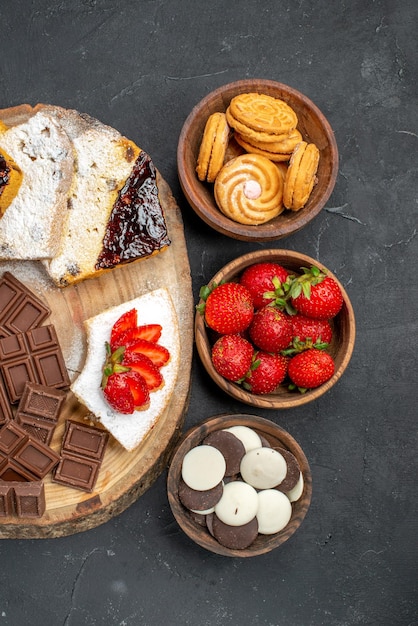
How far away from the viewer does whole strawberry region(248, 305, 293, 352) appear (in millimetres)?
3691

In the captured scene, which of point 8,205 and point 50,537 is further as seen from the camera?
point 50,537

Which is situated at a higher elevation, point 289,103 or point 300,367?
point 289,103

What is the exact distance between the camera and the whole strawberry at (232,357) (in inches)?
145

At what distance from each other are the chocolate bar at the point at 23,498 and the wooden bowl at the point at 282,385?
1069 mm

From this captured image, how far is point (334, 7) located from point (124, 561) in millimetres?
3495

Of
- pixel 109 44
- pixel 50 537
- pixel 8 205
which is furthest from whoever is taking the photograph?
pixel 109 44

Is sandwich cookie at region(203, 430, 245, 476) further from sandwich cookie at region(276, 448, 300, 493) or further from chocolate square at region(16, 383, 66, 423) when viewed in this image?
chocolate square at region(16, 383, 66, 423)

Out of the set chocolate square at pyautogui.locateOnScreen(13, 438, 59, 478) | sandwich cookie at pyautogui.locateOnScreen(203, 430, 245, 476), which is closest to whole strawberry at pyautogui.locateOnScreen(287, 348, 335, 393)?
sandwich cookie at pyautogui.locateOnScreen(203, 430, 245, 476)

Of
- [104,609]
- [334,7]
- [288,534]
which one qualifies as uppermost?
[334,7]

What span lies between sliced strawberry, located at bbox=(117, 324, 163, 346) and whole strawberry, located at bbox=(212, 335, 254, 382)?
316 millimetres

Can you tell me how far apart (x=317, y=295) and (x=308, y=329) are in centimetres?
22

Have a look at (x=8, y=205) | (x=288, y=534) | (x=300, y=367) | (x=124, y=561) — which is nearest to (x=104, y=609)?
(x=124, y=561)

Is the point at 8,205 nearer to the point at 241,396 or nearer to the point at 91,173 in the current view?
the point at 91,173

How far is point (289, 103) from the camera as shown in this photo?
12.7 feet
